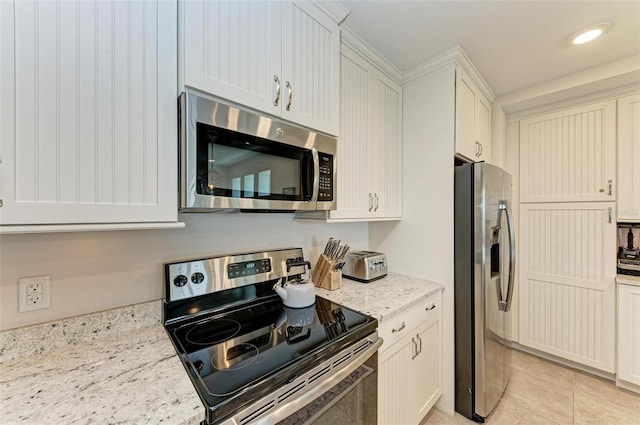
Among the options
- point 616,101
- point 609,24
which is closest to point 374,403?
point 609,24

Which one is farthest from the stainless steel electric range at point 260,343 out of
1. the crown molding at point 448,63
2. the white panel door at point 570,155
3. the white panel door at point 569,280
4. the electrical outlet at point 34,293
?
the white panel door at point 570,155

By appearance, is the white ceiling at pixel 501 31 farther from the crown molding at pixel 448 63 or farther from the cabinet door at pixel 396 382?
the cabinet door at pixel 396 382

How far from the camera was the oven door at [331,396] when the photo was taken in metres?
0.75

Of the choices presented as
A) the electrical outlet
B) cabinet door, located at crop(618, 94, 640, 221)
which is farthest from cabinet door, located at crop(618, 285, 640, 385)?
the electrical outlet

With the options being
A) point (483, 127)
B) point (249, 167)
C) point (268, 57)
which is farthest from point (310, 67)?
point (483, 127)

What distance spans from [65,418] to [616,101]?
3.64 m

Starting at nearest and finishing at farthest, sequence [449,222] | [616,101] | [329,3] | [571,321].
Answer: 1. [329,3]
2. [449,222]
3. [616,101]
4. [571,321]

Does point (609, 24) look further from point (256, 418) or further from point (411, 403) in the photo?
point (256, 418)

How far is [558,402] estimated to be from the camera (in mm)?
1891

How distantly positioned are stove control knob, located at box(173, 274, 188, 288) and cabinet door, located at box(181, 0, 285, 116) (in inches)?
30.7

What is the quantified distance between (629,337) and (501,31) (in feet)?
8.09

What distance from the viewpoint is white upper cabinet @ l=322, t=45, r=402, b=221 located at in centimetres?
157

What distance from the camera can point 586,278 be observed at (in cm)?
222

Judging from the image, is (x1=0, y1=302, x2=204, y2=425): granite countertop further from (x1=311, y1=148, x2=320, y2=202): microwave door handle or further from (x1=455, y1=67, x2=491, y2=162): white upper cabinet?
(x1=455, y1=67, x2=491, y2=162): white upper cabinet
